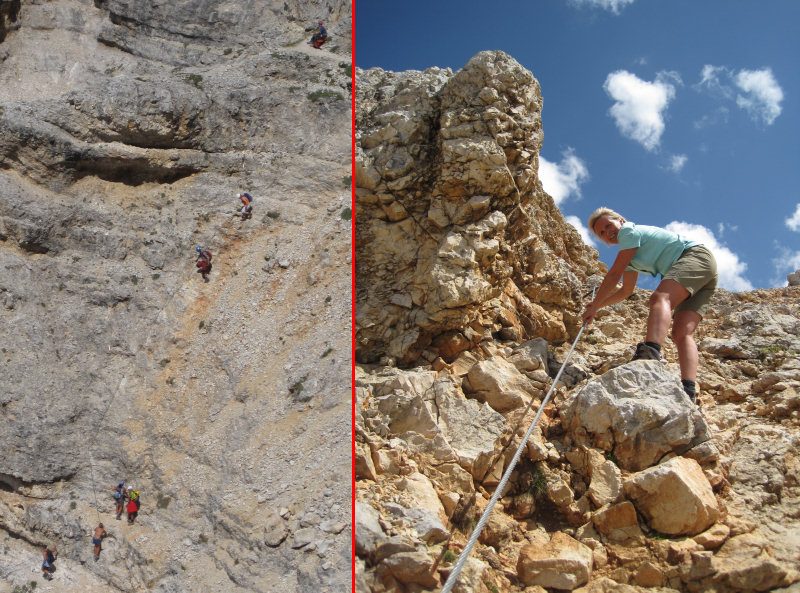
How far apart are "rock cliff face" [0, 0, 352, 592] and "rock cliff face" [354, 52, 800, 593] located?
7263mm

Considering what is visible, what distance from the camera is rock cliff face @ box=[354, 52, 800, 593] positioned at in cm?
454

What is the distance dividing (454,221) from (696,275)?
353 centimetres

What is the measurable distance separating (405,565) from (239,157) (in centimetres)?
2240

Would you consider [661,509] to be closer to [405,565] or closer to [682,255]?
[405,565]

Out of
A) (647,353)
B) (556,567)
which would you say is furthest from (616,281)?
(556,567)

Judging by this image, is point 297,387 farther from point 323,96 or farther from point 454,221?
point 323,96

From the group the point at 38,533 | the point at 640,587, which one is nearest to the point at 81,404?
the point at 38,533

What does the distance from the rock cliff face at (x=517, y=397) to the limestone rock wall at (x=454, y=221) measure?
0.11 feet

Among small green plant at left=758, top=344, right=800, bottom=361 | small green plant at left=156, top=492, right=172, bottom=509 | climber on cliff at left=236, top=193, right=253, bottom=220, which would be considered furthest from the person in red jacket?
small green plant at left=758, top=344, right=800, bottom=361

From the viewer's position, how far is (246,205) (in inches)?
877

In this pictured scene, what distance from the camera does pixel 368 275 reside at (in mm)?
9047

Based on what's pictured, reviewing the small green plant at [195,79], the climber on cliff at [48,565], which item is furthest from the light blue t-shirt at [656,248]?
the small green plant at [195,79]

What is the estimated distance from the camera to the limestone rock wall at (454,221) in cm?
823

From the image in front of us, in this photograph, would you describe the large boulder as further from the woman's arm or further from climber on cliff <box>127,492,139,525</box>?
climber on cliff <box>127,492,139,525</box>
